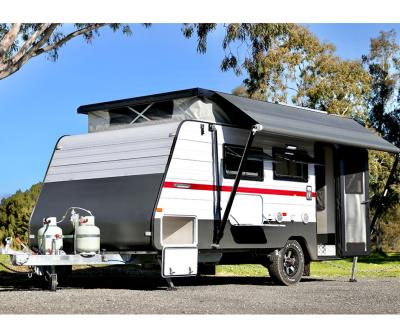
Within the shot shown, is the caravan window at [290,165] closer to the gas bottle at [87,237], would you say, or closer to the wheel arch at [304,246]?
the wheel arch at [304,246]

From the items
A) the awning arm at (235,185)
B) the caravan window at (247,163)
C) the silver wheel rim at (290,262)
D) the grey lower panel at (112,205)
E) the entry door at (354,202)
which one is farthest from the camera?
the entry door at (354,202)

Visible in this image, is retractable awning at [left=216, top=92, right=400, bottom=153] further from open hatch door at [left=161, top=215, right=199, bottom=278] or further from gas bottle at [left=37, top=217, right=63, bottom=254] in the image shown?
gas bottle at [left=37, top=217, right=63, bottom=254]

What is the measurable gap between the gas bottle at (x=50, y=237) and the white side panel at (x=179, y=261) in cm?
155

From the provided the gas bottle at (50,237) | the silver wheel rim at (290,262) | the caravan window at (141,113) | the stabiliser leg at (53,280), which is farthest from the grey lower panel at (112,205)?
the silver wheel rim at (290,262)

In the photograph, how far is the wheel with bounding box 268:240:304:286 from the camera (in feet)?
41.5

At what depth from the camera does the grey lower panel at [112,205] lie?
10.8 m

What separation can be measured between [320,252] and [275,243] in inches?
65.4

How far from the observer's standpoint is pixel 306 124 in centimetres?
1259

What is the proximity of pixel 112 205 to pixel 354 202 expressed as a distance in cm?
528

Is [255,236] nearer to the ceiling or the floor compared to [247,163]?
nearer to the floor

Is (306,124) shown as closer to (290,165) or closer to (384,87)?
(290,165)

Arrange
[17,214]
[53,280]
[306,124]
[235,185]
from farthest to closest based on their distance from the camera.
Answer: [17,214] < [306,124] < [235,185] < [53,280]

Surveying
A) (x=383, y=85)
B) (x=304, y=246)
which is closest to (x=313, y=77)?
(x=383, y=85)

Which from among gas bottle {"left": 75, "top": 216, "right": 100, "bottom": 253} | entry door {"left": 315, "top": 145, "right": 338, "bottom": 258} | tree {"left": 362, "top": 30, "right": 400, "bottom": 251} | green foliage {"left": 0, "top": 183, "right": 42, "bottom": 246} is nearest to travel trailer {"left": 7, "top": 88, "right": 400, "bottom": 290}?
gas bottle {"left": 75, "top": 216, "right": 100, "bottom": 253}
